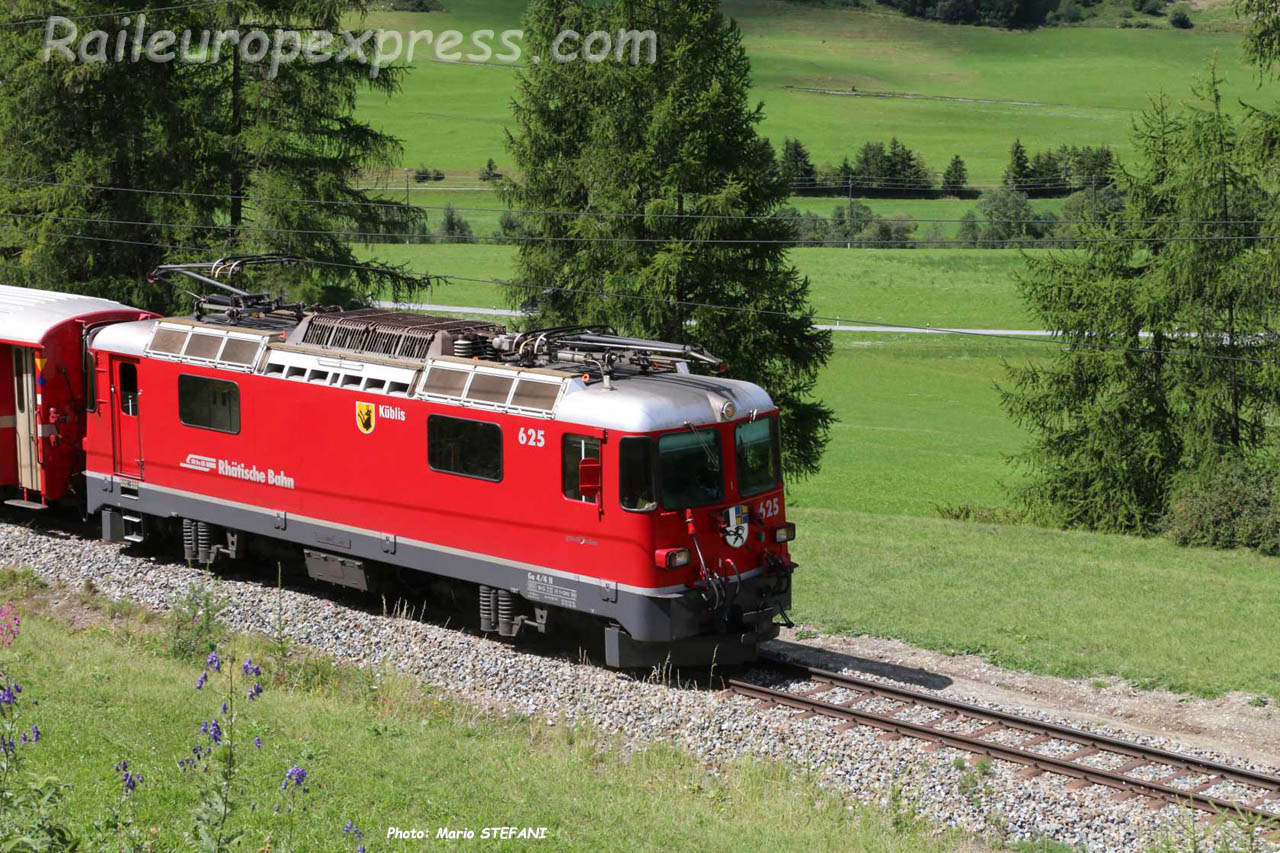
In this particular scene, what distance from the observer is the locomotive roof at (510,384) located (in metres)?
13.8

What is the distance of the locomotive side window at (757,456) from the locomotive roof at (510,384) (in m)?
0.21

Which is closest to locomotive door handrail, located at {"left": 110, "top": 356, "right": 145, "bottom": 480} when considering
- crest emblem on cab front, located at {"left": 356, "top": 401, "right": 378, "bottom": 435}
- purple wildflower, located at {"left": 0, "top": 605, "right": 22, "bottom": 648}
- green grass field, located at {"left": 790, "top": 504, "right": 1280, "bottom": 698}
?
purple wildflower, located at {"left": 0, "top": 605, "right": 22, "bottom": 648}

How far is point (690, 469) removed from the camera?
1398 cm

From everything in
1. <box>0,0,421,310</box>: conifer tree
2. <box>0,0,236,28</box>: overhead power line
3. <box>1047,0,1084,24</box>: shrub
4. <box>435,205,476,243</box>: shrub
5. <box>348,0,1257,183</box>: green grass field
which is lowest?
<box>435,205,476,243</box>: shrub

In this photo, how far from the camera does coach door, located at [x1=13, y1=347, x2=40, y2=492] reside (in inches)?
795

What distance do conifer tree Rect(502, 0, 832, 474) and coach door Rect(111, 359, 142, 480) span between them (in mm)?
13154

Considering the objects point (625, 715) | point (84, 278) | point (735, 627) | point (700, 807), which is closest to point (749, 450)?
point (735, 627)

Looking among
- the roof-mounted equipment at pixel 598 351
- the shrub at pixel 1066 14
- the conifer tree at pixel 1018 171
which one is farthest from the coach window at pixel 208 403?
the shrub at pixel 1066 14

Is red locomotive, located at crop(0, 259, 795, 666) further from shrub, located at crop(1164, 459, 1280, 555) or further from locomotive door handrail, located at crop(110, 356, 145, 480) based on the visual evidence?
shrub, located at crop(1164, 459, 1280, 555)

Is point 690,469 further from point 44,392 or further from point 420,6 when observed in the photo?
point 420,6

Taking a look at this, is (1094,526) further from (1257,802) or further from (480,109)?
(480,109)

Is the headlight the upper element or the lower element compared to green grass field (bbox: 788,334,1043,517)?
upper

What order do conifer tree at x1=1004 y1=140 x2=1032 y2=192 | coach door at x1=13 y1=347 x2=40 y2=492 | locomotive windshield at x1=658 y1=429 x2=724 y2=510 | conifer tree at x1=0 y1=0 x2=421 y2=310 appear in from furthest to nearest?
conifer tree at x1=1004 y1=140 x2=1032 y2=192 → conifer tree at x1=0 y1=0 x2=421 y2=310 → coach door at x1=13 y1=347 x2=40 y2=492 → locomotive windshield at x1=658 y1=429 x2=724 y2=510

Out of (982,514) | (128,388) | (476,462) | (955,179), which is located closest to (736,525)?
(476,462)
